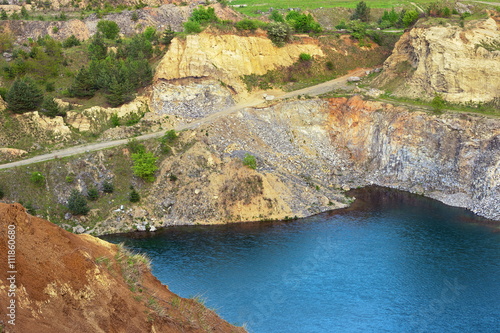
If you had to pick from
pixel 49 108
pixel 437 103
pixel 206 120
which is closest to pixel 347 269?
pixel 437 103

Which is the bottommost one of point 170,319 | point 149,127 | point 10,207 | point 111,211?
point 111,211

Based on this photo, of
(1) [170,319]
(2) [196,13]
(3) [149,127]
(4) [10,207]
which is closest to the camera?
(4) [10,207]

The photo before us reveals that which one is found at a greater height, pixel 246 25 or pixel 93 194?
pixel 246 25

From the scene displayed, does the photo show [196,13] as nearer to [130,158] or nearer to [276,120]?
[276,120]

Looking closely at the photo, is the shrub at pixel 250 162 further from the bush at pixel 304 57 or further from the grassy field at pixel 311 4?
the grassy field at pixel 311 4

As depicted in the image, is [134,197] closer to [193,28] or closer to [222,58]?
[222,58]

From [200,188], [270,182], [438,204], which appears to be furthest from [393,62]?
[200,188]
